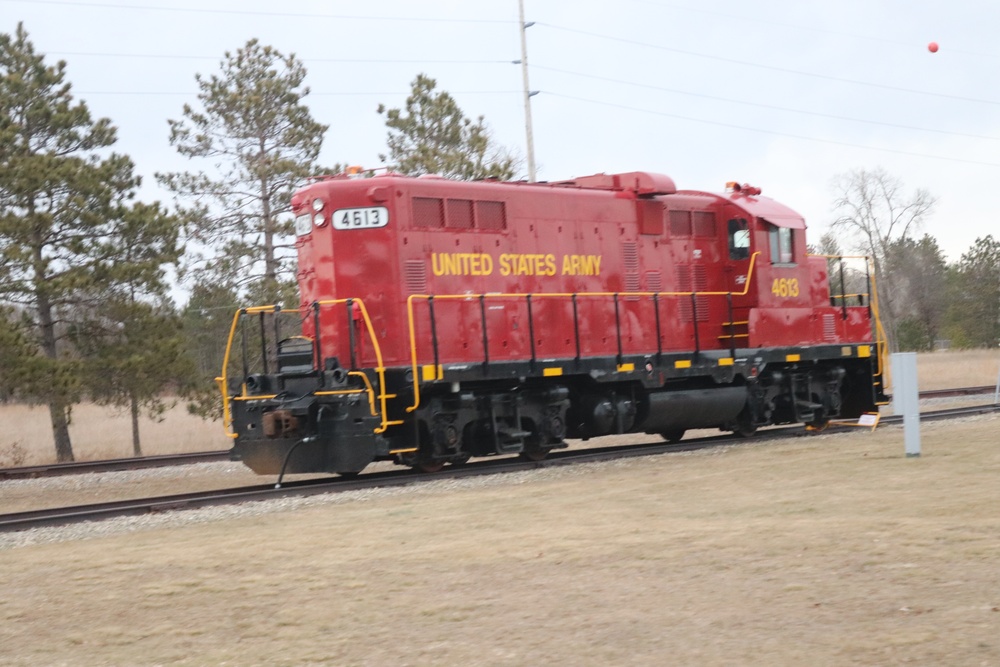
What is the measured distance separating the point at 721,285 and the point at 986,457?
657 centimetres

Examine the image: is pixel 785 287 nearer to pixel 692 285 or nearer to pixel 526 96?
pixel 692 285

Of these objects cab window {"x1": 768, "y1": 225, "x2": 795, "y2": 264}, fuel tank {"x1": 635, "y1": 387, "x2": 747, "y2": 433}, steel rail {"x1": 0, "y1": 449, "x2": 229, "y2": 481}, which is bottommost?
steel rail {"x1": 0, "y1": 449, "x2": 229, "y2": 481}

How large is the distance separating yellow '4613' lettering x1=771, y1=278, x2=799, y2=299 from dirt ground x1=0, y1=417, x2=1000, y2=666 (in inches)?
280

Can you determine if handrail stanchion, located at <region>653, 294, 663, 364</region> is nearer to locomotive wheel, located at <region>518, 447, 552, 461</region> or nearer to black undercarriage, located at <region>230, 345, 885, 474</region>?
black undercarriage, located at <region>230, 345, 885, 474</region>

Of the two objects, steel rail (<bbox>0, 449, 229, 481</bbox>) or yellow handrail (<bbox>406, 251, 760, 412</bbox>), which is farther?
steel rail (<bbox>0, 449, 229, 481</bbox>)

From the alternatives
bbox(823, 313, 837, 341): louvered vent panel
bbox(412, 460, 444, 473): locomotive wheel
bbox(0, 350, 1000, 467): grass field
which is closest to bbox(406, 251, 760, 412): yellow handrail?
bbox(412, 460, 444, 473): locomotive wheel

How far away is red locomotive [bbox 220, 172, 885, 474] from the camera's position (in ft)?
46.6

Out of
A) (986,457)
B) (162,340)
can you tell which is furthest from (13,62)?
(986,457)

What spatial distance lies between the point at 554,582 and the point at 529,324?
837cm

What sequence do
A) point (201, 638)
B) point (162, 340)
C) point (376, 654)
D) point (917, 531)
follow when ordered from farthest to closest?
point (162, 340) < point (917, 531) < point (201, 638) < point (376, 654)

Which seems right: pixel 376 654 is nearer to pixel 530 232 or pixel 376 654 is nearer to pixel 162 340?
pixel 530 232

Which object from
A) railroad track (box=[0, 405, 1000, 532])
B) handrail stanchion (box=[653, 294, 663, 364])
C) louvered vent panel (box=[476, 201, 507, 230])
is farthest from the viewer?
handrail stanchion (box=[653, 294, 663, 364])

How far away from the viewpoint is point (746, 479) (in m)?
12.6

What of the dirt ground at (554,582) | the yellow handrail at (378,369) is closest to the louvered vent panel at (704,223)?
the yellow handrail at (378,369)
